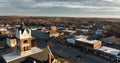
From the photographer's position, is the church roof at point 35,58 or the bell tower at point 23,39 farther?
the bell tower at point 23,39

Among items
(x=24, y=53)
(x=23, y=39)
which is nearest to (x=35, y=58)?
(x=24, y=53)

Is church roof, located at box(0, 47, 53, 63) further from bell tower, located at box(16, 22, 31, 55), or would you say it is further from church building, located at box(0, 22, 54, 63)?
bell tower, located at box(16, 22, 31, 55)

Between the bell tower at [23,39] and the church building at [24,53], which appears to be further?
the bell tower at [23,39]

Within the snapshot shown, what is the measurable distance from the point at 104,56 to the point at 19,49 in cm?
3121

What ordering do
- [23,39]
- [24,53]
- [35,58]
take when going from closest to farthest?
[23,39] → [24,53] → [35,58]

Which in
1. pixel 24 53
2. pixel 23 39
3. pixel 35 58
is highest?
pixel 23 39

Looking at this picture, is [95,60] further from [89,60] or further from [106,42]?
[106,42]

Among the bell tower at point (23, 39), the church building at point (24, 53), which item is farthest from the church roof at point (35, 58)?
the bell tower at point (23, 39)

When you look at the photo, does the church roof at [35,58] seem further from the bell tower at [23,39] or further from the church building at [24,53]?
the bell tower at [23,39]

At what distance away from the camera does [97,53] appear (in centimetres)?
5103

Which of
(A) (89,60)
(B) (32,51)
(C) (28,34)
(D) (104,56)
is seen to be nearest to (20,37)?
(C) (28,34)

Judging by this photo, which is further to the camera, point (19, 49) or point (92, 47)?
point (92, 47)

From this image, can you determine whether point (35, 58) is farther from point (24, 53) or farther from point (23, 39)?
point (23, 39)

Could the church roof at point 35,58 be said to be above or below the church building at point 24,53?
below
